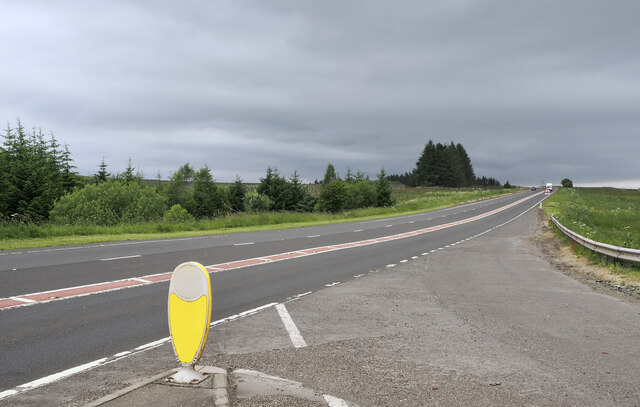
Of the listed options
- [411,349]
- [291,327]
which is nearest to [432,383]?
[411,349]

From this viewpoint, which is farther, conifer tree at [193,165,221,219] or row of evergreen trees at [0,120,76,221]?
conifer tree at [193,165,221,219]

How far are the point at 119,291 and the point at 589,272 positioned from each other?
12.0 metres

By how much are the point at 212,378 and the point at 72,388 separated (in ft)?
4.21

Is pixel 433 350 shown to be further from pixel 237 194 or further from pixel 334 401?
pixel 237 194

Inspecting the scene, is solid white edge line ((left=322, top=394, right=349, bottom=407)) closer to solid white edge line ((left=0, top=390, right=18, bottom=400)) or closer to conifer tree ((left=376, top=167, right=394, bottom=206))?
solid white edge line ((left=0, top=390, right=18, bottom=400))

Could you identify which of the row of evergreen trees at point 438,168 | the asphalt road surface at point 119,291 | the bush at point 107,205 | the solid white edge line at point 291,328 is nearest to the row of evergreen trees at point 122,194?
the bush at point 107,205

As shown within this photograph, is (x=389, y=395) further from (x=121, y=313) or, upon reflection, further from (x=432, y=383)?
(x=121, y=313)

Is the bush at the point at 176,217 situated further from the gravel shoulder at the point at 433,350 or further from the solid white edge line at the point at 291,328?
the solid white edge line at the point at 291,328

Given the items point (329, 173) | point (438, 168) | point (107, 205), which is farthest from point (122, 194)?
point (438, 168)

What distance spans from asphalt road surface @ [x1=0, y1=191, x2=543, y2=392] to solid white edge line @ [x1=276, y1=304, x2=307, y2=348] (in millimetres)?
583

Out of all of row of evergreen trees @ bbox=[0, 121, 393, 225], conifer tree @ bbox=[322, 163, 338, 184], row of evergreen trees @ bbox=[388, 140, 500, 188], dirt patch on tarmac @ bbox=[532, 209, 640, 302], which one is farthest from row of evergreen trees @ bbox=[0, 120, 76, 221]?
row of evergreen trees @ bbox=[388, 140, 500, 188]

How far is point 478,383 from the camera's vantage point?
15.0ft

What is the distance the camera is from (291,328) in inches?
260

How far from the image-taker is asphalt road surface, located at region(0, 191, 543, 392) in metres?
5.54
